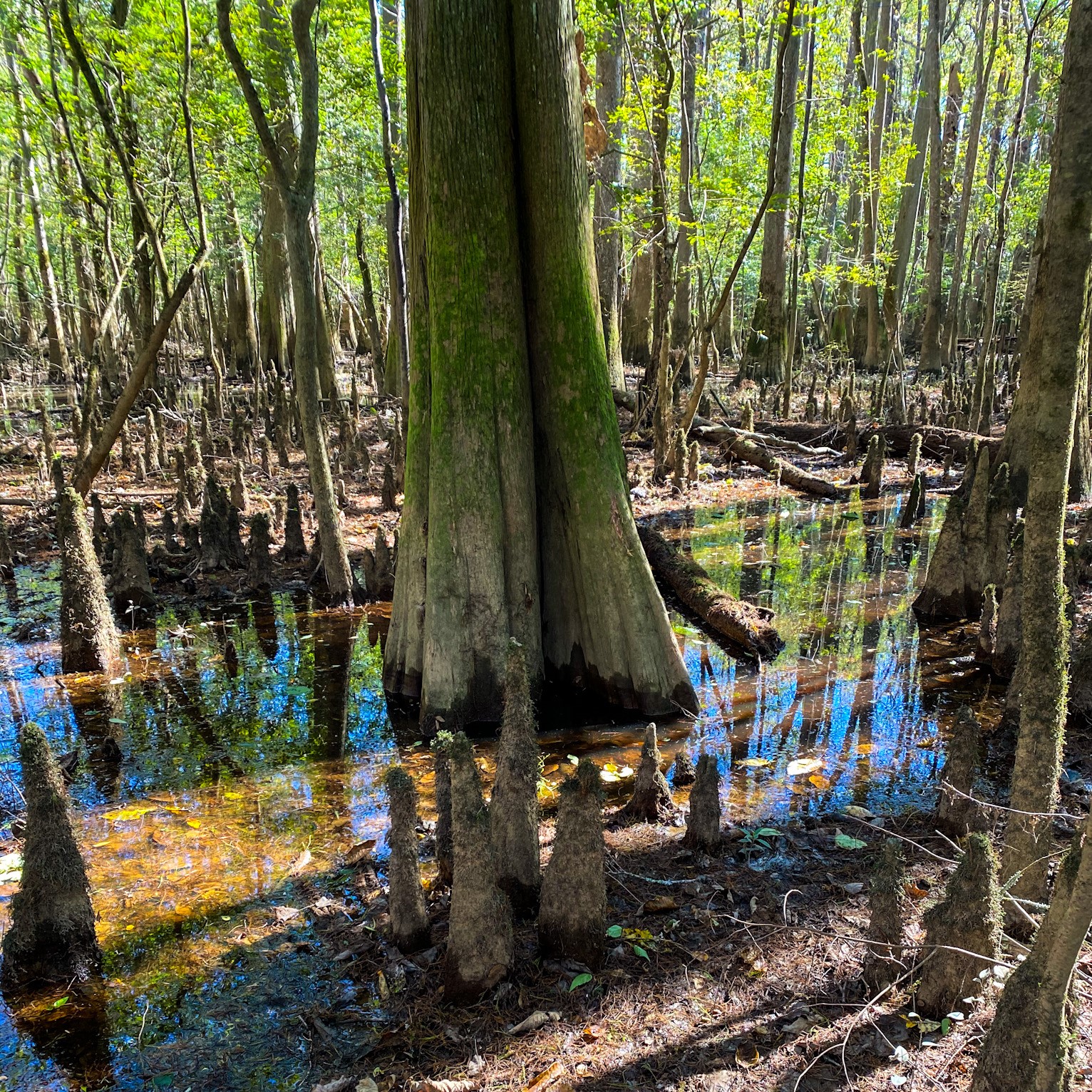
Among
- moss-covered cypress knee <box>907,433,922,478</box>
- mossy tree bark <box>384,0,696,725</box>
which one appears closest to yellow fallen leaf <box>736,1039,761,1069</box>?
mossy tree bark <box>384,0,696,725</box>

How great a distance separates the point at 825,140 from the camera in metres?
15.2

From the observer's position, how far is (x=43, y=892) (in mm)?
2514

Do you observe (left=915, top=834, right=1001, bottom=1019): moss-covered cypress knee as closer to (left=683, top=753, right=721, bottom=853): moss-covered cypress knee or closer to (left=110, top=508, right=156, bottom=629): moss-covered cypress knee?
(left=683, top=753, right=721, bottom=853): moss-covered cypress knee

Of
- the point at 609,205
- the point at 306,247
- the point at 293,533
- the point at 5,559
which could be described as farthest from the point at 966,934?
the point at 609,205

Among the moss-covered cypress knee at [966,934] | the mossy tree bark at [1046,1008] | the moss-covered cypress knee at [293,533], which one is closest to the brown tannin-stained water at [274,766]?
the moss-covered cypress knee at [293,533]

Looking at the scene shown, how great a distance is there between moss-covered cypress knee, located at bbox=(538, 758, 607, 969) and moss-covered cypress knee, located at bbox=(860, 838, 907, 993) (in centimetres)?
79

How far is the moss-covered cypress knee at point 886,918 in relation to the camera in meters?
2.25

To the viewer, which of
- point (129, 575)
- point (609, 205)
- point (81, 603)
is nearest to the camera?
point (81, 603)

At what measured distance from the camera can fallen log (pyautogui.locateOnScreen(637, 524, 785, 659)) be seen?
5367mm

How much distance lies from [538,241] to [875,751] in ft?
11.2

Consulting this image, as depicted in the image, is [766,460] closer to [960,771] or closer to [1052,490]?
[960,771]

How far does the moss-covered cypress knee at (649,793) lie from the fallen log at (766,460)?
726 centimetres

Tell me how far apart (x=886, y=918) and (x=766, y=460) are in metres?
9.10

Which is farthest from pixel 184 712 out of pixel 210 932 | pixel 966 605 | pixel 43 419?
pixel 43 419
